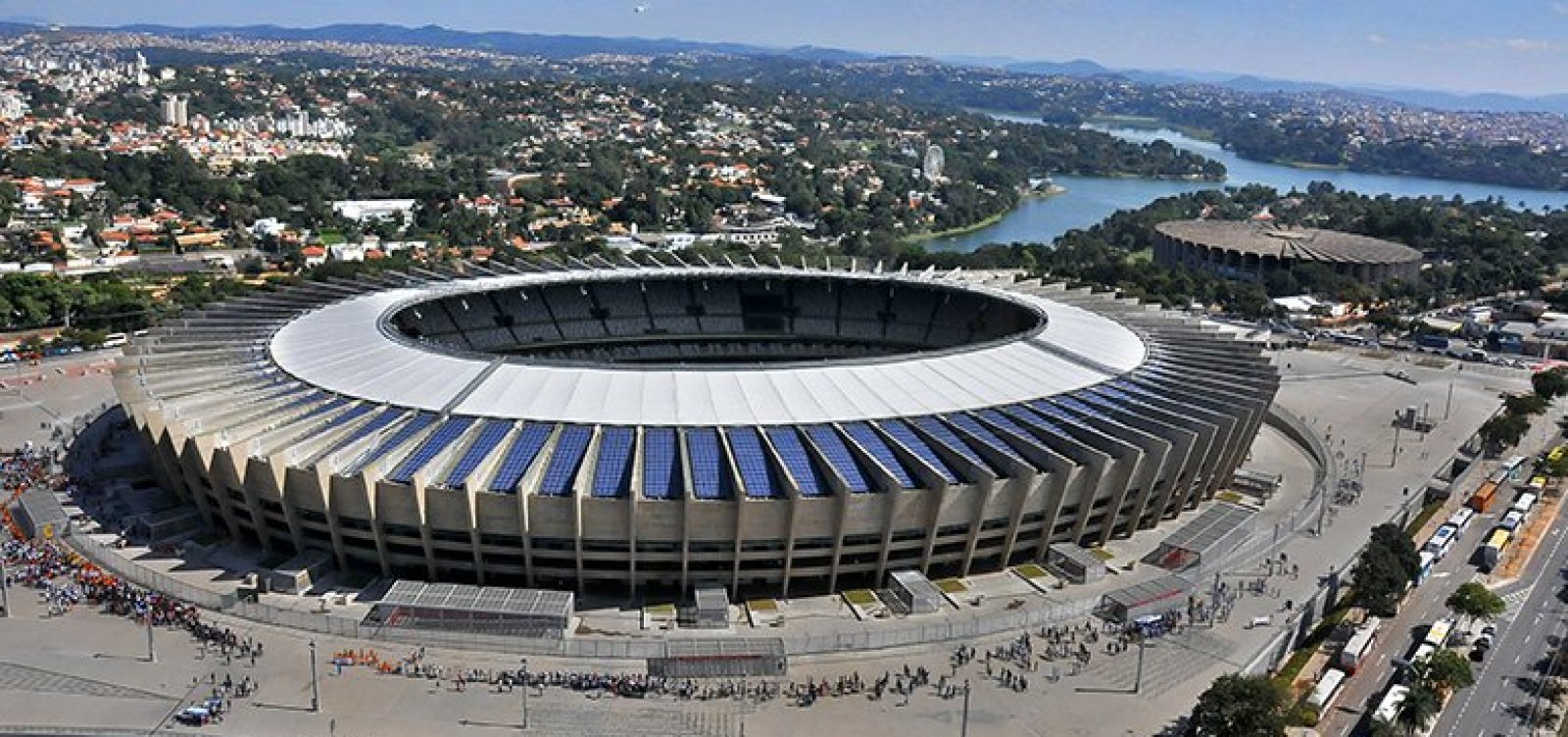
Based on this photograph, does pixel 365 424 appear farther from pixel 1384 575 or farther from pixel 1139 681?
pixel 1384 575

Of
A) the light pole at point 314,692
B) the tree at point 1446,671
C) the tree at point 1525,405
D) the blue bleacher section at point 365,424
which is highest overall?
the blue bleacher section at point 365,424

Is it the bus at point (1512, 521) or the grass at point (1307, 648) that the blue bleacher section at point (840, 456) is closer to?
the grass at point (1307, 648)

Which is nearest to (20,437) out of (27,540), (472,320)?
(27,540)

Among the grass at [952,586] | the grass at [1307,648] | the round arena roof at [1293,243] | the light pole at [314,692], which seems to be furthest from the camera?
the round arena roof at [1293,243]

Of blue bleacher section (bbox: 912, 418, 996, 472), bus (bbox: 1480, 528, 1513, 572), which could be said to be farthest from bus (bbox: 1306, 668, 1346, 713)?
bus (bbox: 1480, 528, 1513, 572)

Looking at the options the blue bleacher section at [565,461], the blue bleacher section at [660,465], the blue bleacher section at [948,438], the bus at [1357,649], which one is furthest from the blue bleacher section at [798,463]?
the bus at [1357,649]

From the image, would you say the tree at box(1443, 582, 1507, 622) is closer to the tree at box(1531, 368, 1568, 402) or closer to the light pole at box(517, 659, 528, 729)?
the light pole at box(517, 659, 528, 729)
